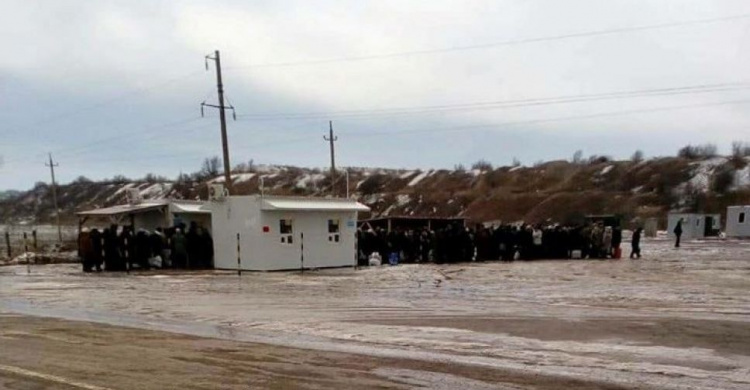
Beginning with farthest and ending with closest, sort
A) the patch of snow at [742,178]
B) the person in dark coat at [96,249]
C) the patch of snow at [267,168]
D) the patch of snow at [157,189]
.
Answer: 1. the patch of snow at [267,168]
2. the patch of snow at [157,189]
3. the patch of snow at [742,178]
4. the person in dark coat at [96,249]

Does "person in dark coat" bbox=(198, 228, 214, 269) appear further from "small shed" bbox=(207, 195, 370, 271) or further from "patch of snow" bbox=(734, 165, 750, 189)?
"patch of snow" bbox=(734, 165, 750, 189)

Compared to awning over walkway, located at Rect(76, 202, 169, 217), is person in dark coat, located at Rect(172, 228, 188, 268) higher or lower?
lower

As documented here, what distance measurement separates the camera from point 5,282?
24.8 meters

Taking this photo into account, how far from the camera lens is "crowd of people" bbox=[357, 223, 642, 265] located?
3403 centimetres

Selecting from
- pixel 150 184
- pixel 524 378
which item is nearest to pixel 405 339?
pixel 524 378

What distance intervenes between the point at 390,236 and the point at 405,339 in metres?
22.8

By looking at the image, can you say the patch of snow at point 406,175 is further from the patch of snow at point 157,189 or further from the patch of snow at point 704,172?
the patch of snow at point 704,172

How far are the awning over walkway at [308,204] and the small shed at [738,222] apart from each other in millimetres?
42330

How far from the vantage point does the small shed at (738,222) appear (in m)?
62.0

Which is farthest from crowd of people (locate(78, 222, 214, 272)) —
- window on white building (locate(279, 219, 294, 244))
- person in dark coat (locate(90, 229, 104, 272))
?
window on white building (locate(279, 219, 294, 244))

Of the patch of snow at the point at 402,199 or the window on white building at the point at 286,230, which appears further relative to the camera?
the patch of snow at the point at 402,199

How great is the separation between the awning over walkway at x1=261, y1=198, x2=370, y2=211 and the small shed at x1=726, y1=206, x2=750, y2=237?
42330 millimetres

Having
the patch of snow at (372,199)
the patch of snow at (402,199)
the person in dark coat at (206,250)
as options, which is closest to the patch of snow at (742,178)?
the patch of snow at (402,199)

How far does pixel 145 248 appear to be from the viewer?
29797 millimetres
